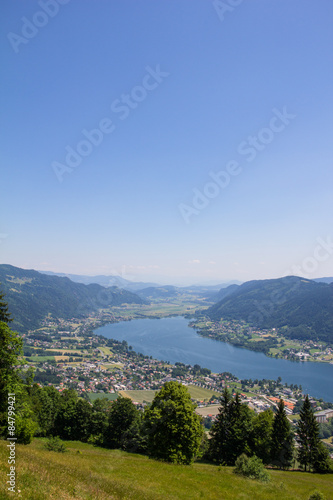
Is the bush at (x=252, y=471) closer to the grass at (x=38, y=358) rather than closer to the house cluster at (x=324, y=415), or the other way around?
the house cluster at (x=324, y=415)

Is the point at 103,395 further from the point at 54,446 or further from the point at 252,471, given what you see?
the point at 252,471

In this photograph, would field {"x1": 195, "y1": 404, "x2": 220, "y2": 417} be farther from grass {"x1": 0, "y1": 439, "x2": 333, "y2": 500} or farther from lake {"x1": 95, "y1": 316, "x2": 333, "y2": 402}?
grass {"x1": 0, "y1": 439, "x2": 333, "y2": 500}

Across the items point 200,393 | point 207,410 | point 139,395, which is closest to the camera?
point 207,410

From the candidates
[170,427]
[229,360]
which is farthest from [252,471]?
[229,360]

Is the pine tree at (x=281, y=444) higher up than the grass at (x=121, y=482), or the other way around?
the grass at (x=121, y=482)

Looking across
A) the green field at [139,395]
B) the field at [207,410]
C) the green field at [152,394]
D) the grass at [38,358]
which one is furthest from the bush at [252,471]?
the grass at [38,358]

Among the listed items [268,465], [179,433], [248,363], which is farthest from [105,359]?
[179,433]
